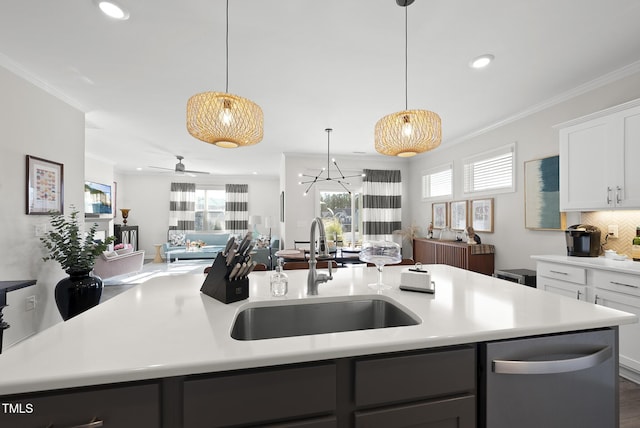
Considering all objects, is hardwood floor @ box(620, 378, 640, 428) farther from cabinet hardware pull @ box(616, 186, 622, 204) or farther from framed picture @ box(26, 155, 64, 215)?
A: framed picture @ box(26, 155, 64, 215)

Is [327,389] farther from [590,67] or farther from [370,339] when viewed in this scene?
[590,67]

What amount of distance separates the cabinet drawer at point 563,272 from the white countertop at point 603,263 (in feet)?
0.18

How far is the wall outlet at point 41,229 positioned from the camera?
9.40 feet

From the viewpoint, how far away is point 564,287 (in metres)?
2.53

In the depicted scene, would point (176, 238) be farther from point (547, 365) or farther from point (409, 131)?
point (547, 365)

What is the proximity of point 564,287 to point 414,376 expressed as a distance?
8.41ft

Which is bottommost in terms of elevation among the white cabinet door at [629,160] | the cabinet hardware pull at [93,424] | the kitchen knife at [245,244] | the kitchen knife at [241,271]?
the cabinet hardware pull at [93,424]

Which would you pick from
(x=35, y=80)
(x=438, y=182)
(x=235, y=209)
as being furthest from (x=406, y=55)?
(x=235, y=209)

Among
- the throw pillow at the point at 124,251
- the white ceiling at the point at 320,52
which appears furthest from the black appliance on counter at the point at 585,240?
the throw pillow at the point at 124,251

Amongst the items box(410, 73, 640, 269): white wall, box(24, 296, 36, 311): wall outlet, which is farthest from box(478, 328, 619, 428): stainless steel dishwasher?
box(24, 296, 36, 311): wall outlet

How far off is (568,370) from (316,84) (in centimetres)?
284

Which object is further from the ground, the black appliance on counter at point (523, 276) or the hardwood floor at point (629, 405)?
the black appliance on counter at point (523, 276)

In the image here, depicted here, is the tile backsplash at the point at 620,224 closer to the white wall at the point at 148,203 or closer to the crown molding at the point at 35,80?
the crown molding at the point at 35,80

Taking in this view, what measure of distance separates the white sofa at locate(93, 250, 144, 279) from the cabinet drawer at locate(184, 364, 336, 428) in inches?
214
